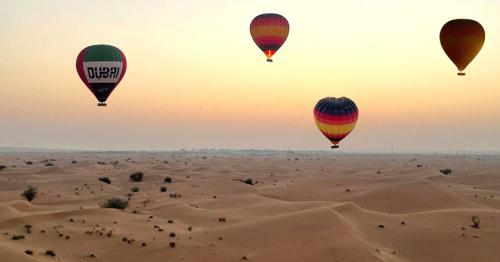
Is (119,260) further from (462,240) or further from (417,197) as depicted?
(417,197)

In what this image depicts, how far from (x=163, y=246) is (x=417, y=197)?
71.4 ft

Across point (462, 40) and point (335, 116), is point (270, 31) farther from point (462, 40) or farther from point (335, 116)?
point (462, 40)

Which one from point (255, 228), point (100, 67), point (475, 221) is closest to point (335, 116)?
point (475, 221)

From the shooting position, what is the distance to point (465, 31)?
122 feet

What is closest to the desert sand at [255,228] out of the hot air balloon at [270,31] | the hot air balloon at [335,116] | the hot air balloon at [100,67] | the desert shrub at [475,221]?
the desert shrub at [475,221]

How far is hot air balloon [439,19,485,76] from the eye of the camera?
1468 inches

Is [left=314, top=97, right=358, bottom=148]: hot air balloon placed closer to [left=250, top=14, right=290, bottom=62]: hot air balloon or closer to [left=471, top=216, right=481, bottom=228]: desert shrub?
[left=250, top=14, right=290, bottom=62]: hot air balloon

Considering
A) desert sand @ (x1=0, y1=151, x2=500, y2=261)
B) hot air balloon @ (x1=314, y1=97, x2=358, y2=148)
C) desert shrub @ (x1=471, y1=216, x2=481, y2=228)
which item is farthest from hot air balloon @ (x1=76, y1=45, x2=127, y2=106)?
desert shrub @ (x1=471, y1=216, x2=481, y2=228)

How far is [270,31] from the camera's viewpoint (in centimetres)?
4597

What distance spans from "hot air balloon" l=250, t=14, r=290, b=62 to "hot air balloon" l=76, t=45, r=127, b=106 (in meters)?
13.3

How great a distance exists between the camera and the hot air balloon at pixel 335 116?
4066 centimetres

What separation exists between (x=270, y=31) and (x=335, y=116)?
10.8 m

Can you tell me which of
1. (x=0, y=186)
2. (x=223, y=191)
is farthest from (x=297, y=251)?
(x=0, y=186)

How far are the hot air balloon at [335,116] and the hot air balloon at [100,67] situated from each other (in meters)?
16.3
